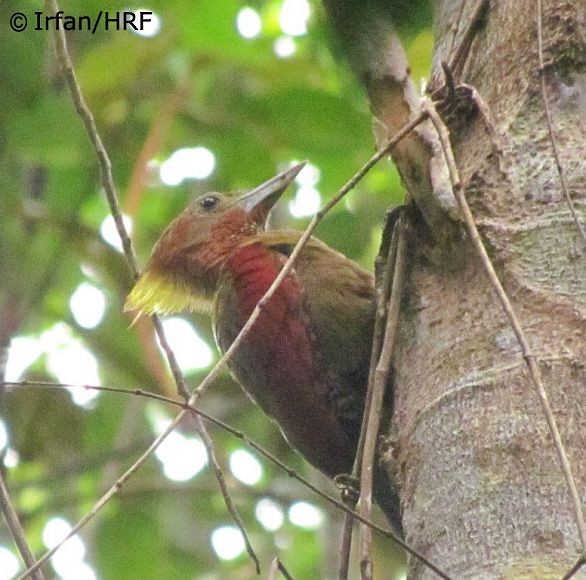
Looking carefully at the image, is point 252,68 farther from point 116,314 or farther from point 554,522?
point 554,522

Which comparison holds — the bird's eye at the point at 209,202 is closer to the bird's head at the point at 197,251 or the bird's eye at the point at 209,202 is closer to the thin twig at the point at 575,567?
the bird's head at the point at 197,251

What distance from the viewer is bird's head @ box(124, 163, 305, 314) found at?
3070 mm

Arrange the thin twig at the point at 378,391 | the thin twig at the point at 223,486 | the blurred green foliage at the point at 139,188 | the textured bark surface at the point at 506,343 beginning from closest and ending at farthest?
the textured bark surface at the point at 506,343 < the thin twig at the point at 378,391 < the thin twig at the point at 223,486 < the blurred green foliage at the point at 139,188

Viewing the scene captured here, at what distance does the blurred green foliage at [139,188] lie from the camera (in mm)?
3174

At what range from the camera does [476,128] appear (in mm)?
2104

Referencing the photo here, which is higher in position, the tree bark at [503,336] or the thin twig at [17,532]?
the tree bark at [503,336]

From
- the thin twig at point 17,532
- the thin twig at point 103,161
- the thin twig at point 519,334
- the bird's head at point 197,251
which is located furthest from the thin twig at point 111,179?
the bird's head at point 197,251

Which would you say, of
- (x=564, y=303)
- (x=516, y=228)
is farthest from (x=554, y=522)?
(x=516, y=228)

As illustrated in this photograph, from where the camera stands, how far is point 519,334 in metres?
1.63

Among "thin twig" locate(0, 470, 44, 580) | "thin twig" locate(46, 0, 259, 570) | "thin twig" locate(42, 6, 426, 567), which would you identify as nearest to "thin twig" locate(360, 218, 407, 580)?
"thin twig" locate(42, 6, 426, 567)

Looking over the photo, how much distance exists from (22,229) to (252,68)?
771 millimetres

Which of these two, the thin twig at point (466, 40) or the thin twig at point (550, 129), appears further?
the thin twig at point (466, 40)

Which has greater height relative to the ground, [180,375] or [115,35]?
[115,35]

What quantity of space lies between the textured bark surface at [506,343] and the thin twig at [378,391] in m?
0.03
